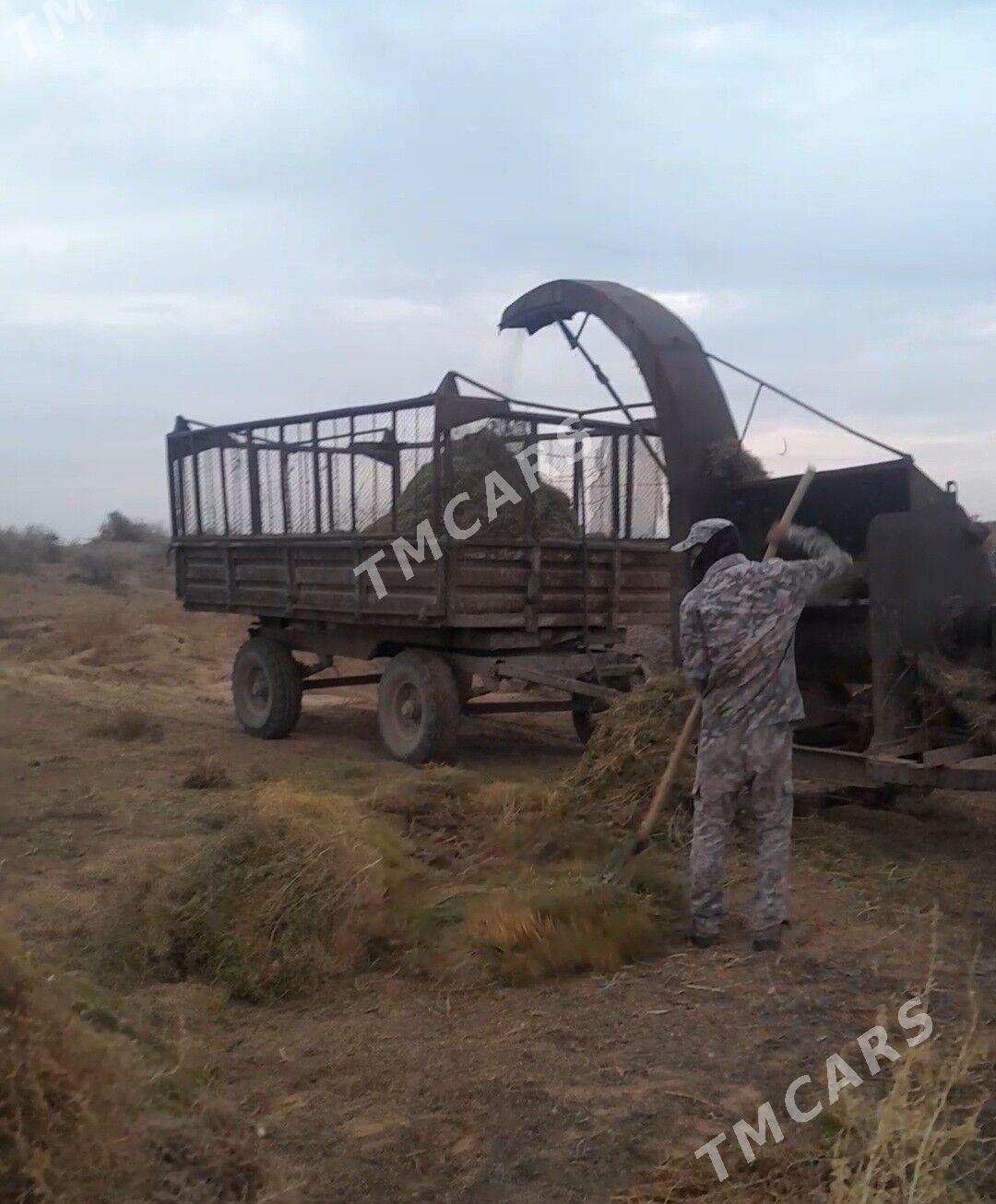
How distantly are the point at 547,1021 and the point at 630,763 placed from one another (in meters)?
2.64

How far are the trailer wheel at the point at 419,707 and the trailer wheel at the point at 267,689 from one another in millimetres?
1786

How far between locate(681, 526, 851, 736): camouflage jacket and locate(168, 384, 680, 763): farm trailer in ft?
10.5

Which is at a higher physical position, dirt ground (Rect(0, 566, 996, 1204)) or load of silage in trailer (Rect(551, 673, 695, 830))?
load of silage in trailer (Rect(551, 673, 695, 830))

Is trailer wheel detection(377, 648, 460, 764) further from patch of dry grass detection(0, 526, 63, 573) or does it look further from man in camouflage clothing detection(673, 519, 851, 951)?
patch of dry grass detection(0, 526, 63, 573)

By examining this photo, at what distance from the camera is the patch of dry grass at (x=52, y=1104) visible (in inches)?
102

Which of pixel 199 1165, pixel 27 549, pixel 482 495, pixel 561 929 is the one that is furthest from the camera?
pixel 27 549

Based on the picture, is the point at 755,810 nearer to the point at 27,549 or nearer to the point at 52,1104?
the point at 52,1104

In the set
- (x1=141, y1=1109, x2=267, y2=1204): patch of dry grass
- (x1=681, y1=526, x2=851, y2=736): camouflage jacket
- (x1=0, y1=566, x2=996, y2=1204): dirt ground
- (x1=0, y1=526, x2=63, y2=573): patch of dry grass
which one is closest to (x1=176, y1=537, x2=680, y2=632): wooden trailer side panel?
(x1=0, y1=566, x2=996, y2=1204): dirt ground

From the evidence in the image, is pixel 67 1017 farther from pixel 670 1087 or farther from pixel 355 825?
pixel 355 825

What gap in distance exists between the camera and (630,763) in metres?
6.71

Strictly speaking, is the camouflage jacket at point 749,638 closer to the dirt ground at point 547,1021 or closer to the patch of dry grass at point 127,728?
the dirt ground at point 547,1021

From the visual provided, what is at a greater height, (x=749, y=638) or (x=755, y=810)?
(x=749, y=638)

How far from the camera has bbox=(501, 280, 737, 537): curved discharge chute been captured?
6977 mm

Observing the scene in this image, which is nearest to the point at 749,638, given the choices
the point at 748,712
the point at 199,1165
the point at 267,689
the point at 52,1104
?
the point at 748,712
